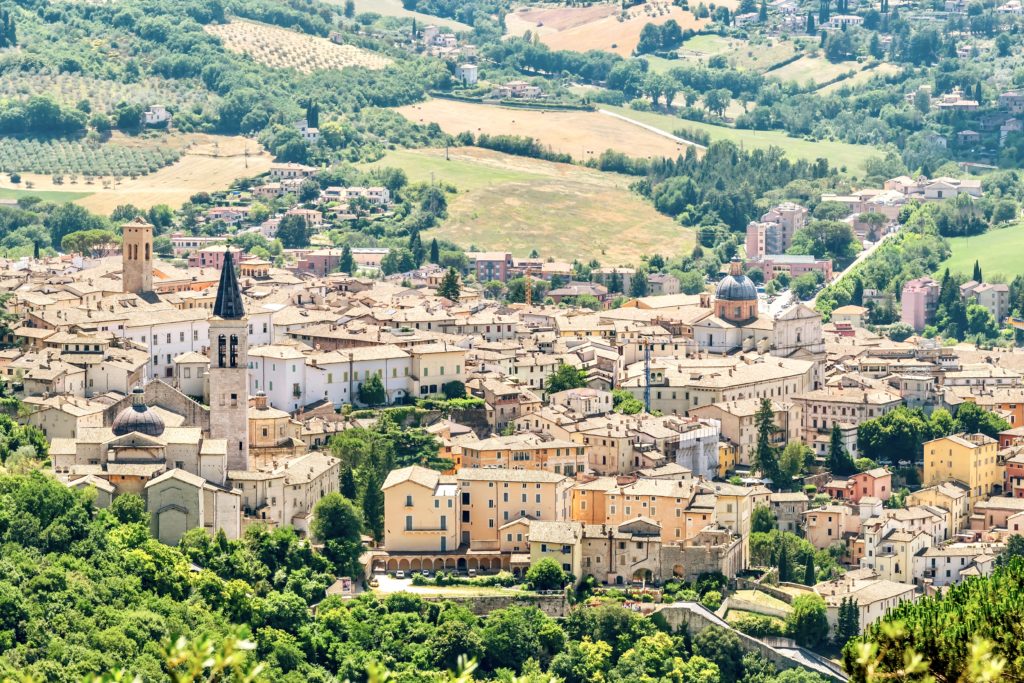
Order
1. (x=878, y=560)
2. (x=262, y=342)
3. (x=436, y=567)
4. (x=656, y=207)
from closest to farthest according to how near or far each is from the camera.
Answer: (x=436, y=567) → (x=878, y=560) → (x=262, y=342) → (x=656, y=207)

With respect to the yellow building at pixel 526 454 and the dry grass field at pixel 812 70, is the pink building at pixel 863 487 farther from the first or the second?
the dry grass field at pixel 812 70

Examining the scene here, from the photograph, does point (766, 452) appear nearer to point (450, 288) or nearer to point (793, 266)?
point (450, 288)

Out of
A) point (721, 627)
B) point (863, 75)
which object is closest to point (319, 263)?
point (721, 627)

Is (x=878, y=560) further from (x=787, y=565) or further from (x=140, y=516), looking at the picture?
(x=140, y=516)

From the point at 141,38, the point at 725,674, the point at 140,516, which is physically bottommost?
the point at 725,674

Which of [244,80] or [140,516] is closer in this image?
[140,516]

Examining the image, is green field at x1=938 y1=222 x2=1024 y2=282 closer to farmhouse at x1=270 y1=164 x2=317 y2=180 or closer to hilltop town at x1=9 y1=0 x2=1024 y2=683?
hilltop town at x1=9 y1=0 x2=1024 y2=683

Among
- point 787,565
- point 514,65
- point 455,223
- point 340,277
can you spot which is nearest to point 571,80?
point 514,65

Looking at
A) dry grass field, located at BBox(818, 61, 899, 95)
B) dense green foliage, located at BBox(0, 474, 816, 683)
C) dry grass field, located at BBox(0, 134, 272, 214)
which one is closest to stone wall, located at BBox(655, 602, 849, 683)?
dense green foliage, located at BBox(0, 474, 816, 683)
